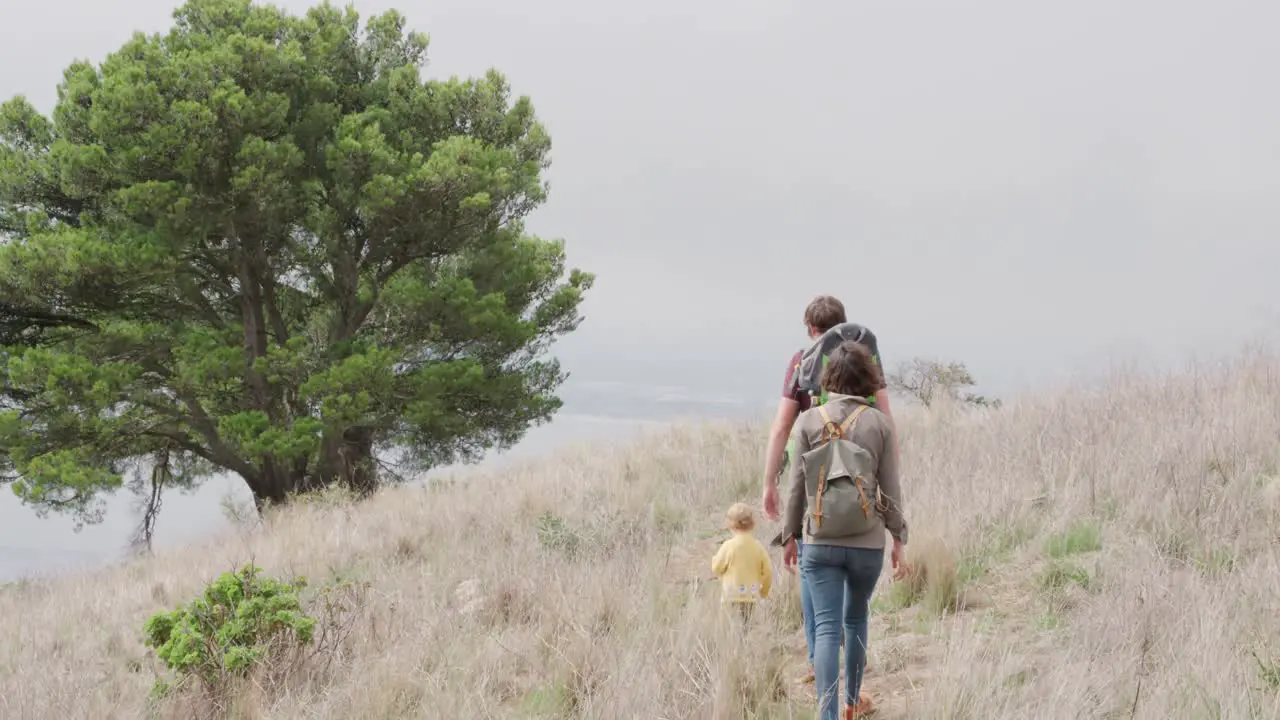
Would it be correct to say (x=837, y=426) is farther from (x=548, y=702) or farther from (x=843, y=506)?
(x=548, y=702)

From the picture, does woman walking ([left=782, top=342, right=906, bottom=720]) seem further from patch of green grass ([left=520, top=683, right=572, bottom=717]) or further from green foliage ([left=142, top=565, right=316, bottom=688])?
green foliage ([left=142, top=565, right=316, bottom=688])

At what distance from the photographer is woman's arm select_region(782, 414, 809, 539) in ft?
12.4

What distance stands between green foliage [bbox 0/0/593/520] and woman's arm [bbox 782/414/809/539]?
11.4 metres

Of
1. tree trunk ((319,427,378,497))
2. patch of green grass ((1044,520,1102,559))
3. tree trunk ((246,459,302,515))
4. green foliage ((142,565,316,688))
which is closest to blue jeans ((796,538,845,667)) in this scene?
patch of green grass ((1044,520,1102,559))

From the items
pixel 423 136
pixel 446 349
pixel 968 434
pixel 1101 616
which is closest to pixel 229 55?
pixel 423 136

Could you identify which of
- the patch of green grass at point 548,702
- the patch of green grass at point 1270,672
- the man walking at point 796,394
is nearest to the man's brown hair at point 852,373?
the man walking at point 796,394

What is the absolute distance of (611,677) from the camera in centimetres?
400

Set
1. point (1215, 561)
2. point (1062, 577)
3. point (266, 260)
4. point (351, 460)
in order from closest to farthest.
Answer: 1. point (1215, 561)
2. point (1062, 577)
3. point (266, 260)
4. point (351, 460)

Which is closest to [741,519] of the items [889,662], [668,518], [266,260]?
[889,662]

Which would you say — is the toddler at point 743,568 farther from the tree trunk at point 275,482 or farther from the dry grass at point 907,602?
the tree trunk at point 275,482

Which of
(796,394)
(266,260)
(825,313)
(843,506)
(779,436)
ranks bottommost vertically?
(843,506)

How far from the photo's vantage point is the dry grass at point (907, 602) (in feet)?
12.6

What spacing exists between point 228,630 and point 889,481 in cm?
361

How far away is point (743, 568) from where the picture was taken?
16.5ft
